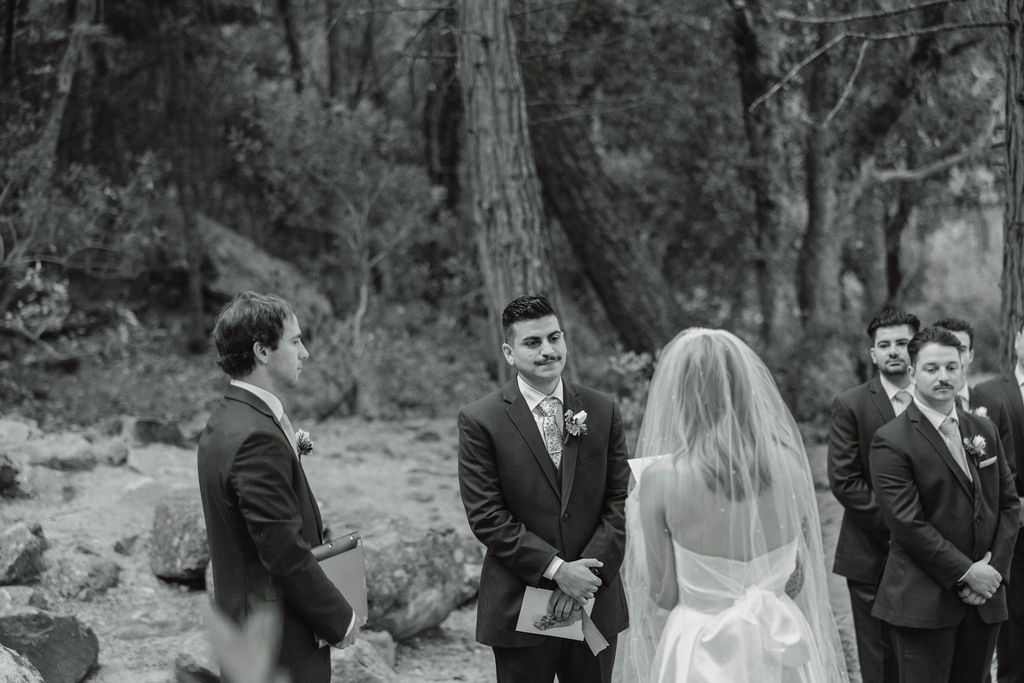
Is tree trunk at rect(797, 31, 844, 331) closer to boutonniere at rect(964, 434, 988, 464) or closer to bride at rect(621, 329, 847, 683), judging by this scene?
Result: boutonniere at rect(964, 434, 988, 464)

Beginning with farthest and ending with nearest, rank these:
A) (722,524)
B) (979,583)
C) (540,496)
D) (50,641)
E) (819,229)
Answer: (819,229) → (50,641) → (979,583) → (540,496) → (722,524)

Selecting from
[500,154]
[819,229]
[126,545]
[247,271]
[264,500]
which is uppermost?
[500,154]

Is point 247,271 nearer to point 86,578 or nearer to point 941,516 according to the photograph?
point 86,578

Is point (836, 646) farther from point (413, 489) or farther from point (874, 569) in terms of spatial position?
point (413, 489)

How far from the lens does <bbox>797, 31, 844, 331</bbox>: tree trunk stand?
12.4 metres

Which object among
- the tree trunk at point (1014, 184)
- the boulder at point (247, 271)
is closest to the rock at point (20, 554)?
the tree trunk at point (1014, 184)

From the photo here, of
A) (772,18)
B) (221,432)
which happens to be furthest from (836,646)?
(772,18)

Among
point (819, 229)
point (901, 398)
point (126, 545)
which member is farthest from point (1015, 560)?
point (819, 229)

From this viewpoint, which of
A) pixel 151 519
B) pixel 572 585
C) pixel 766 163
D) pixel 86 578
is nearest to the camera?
pixel 572 585

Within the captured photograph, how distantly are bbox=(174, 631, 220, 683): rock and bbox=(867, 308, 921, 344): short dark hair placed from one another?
12.5 feet

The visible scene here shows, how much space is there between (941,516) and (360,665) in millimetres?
3093

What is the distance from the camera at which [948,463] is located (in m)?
4.10

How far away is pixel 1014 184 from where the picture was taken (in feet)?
19.4

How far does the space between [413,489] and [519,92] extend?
3599 mm
